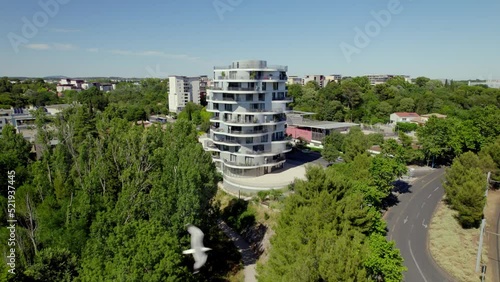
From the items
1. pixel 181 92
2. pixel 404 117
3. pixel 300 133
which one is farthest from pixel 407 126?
pixel 181 92

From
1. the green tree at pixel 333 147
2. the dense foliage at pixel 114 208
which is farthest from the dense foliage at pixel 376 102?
the dense foliage at pixel 114 208

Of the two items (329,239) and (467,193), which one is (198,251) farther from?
(467,193)

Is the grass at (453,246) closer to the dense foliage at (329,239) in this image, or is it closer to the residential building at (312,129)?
Result: the dense foliage at (329,239)

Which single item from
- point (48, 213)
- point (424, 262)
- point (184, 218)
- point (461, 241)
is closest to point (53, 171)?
point (48, 213)

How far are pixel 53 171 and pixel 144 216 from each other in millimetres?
14402

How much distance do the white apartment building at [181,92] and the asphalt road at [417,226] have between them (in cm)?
10010

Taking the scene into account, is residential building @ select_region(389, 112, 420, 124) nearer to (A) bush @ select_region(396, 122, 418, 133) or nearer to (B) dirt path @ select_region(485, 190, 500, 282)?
(A) bush @ select_region(396, 122, 418, 133)

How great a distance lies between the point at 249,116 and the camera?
4572cm

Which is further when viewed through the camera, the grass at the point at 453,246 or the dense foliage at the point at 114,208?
the grass at the point at 453,246

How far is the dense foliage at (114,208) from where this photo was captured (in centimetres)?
2116

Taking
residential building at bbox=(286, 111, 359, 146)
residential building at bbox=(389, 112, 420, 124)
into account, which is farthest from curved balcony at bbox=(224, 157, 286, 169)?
residential building at bbox=(389, 112, 420, 124)

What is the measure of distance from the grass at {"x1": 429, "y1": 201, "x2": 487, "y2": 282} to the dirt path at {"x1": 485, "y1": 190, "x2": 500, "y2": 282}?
824 millimetres

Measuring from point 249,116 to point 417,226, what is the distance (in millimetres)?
25376

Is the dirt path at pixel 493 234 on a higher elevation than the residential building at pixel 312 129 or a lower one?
lower
